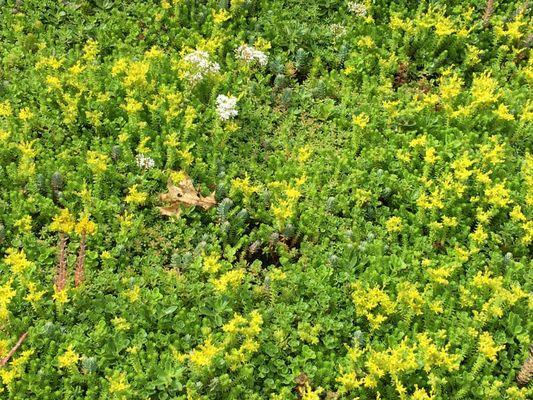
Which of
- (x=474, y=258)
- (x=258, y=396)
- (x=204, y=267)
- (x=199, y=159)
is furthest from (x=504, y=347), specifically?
(x=199, y=159)

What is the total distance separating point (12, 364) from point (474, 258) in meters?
3.83

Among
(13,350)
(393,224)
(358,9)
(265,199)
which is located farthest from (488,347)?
(358,9)

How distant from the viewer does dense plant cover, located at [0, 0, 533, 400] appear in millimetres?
4797

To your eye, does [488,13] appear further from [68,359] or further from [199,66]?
[68,359]

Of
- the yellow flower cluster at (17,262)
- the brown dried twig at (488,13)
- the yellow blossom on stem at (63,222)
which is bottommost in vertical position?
the yellow flower cluster at (17,262)

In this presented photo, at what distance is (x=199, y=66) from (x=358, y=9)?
2201 millimetres

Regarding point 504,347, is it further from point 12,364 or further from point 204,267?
point 12,364

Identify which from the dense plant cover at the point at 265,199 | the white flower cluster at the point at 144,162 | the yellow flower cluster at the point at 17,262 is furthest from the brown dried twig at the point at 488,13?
the yellow flower cluster at the point at 17,262

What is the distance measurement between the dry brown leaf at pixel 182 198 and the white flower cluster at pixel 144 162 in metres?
0.25

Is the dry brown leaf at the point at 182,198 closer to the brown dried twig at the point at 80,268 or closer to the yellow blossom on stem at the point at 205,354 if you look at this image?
the brown dried twig at the point at 80,268

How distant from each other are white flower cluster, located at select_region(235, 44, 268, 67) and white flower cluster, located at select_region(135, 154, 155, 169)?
171cm

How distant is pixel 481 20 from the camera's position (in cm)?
746

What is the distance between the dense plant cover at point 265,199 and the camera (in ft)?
15.7

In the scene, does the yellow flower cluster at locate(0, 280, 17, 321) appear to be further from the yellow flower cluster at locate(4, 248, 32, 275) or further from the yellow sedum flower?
the yellow sedum flower
